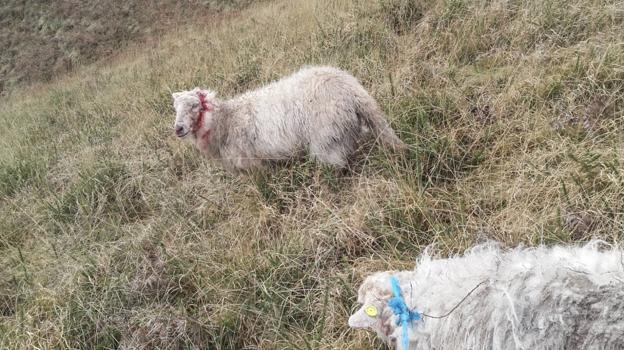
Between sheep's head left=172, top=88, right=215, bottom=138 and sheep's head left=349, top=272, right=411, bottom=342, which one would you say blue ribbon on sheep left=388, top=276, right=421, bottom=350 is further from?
sheep's head left=172, top=88, right=215, bottom=138

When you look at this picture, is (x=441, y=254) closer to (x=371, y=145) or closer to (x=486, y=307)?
(x=486, y=307)

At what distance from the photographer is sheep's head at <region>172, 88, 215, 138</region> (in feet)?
15.5

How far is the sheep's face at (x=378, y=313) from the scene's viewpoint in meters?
2.21

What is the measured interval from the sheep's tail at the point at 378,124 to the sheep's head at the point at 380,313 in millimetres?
1679

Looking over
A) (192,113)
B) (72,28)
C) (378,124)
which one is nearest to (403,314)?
(378,124)

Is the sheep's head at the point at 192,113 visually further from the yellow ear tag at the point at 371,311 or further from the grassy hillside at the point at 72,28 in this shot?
the grassy hillside at the point at 72,28

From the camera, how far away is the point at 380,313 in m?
2.24

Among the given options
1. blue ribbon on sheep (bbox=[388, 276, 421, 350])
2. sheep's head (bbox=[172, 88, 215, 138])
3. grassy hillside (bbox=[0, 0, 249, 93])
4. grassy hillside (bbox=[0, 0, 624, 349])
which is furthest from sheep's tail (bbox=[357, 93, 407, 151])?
grassy hillside (bbox=[0, 0, 249, 93])

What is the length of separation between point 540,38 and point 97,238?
4.64m

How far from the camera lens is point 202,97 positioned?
191 inches

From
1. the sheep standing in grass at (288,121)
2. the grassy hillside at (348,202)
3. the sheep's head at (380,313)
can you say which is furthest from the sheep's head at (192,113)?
the sheep's head at (380,313)

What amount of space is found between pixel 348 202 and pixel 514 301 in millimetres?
1999

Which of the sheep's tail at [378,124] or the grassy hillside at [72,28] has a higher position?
the sheep's tail at [378,124]

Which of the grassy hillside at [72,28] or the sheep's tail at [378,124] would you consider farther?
the grassy hillside at [72,28]
